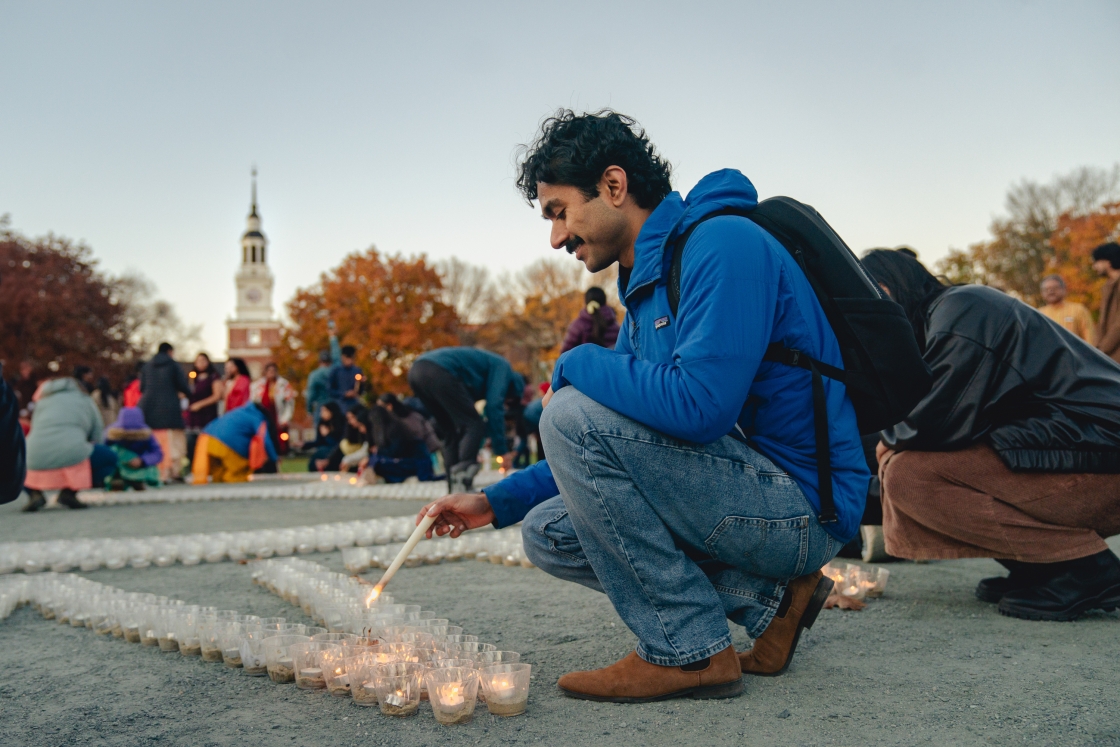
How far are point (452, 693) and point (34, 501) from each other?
853 centimetres

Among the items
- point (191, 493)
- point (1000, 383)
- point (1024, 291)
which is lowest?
point (191, 493)

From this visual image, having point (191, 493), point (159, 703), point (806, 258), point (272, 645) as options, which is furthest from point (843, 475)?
point (191, 493)

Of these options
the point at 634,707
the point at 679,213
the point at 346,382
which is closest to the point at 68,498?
the point at 346,382

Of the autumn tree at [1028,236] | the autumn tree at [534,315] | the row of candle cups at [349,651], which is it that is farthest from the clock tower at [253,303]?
the row of candle cups at [349,651]

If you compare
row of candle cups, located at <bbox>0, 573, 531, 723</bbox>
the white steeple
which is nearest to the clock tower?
the white steeple

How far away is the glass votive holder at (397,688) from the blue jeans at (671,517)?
1.97ft

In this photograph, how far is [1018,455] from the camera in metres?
3.24

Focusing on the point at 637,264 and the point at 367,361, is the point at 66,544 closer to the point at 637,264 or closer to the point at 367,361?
the point at 637,264

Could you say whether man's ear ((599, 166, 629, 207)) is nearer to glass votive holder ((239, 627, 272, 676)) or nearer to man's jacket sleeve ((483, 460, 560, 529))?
man's jacket sleeve ((483, 460, 560, 529))

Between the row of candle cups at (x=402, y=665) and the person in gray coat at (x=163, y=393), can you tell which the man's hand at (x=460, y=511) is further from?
the person in gray coat at (x=163, y=393)

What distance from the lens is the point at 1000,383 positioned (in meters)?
3.30

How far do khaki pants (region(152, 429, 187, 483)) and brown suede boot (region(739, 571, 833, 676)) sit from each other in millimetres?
12085

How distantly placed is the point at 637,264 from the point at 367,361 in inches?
1590

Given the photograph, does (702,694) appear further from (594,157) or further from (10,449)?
(10,449)
